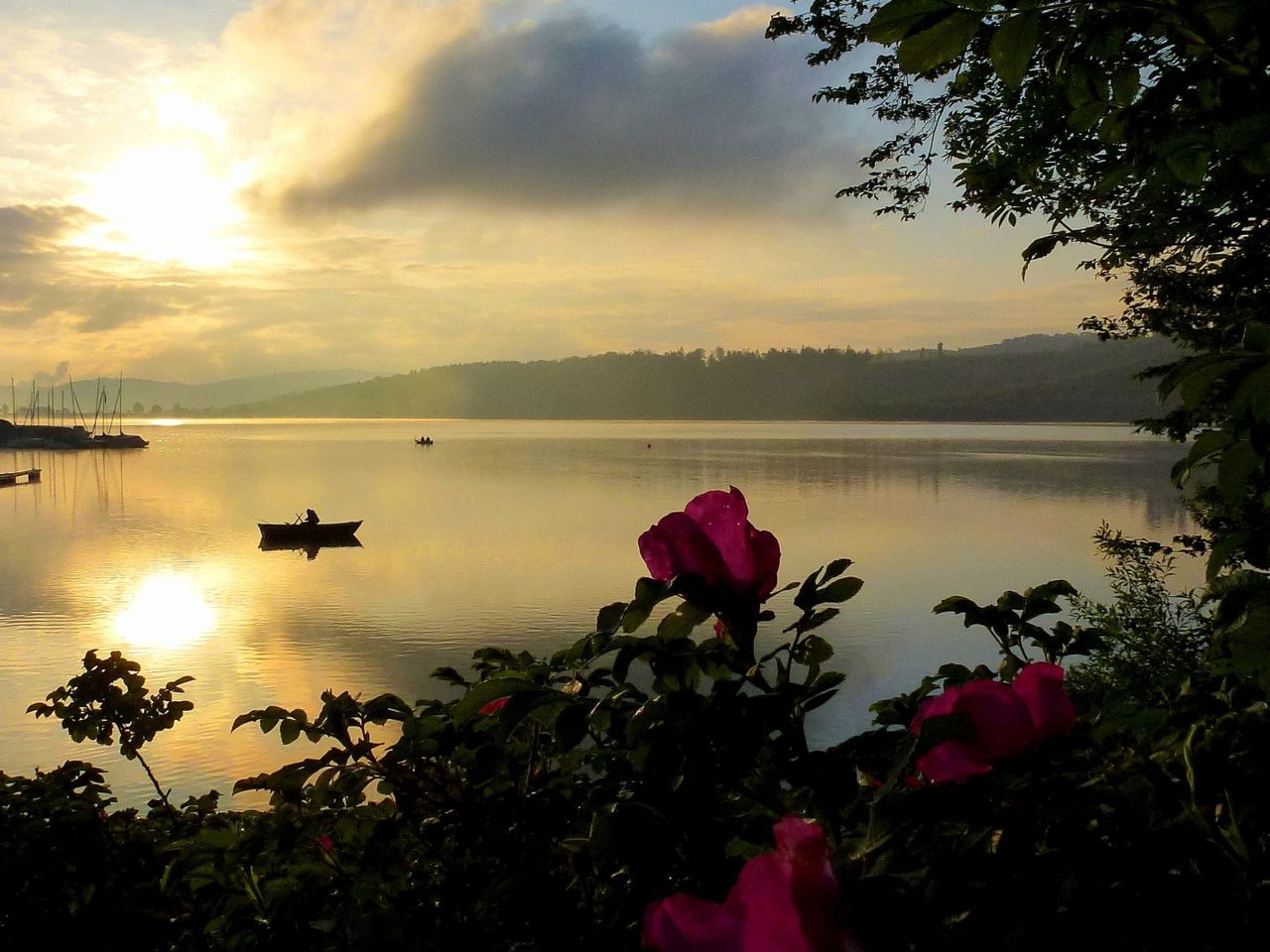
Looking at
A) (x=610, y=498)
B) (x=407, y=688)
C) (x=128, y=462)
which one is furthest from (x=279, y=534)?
(x=128, y=462)

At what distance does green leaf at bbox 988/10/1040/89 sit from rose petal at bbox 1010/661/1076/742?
0.74m

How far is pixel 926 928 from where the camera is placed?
824 millimetres

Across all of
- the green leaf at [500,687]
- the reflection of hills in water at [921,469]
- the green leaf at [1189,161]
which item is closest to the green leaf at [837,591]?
the green leaf at [500,687]

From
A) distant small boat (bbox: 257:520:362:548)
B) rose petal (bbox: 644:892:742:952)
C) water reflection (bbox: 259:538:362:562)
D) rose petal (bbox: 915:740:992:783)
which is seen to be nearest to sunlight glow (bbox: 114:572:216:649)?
water reflection (bbox: 259:538:362:562)

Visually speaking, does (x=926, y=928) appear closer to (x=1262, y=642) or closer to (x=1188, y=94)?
(x=1262, y=642)

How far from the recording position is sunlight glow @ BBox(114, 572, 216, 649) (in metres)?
18.6

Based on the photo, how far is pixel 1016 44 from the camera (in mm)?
Answer: 1268

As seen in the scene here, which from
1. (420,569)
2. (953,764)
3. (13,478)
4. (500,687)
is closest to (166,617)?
(420,569)

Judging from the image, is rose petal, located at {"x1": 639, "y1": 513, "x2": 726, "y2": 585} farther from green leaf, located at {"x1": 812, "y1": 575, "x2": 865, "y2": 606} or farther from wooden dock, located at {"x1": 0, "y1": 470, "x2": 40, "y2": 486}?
wooden dock, located at {"x1": 0, "y1": 470, "x2": 40, "y2": 486}

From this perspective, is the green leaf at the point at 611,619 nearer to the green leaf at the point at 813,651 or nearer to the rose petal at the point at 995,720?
the green leaf at the point at 813,651

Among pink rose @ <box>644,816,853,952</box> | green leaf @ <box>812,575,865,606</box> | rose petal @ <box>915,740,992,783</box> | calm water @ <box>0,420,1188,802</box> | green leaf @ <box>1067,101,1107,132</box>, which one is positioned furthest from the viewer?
calm water @ <box>0,420,1188,802</box>

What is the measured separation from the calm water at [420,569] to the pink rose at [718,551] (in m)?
8.96

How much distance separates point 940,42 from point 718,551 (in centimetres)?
70

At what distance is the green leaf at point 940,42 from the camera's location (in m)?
1.23
